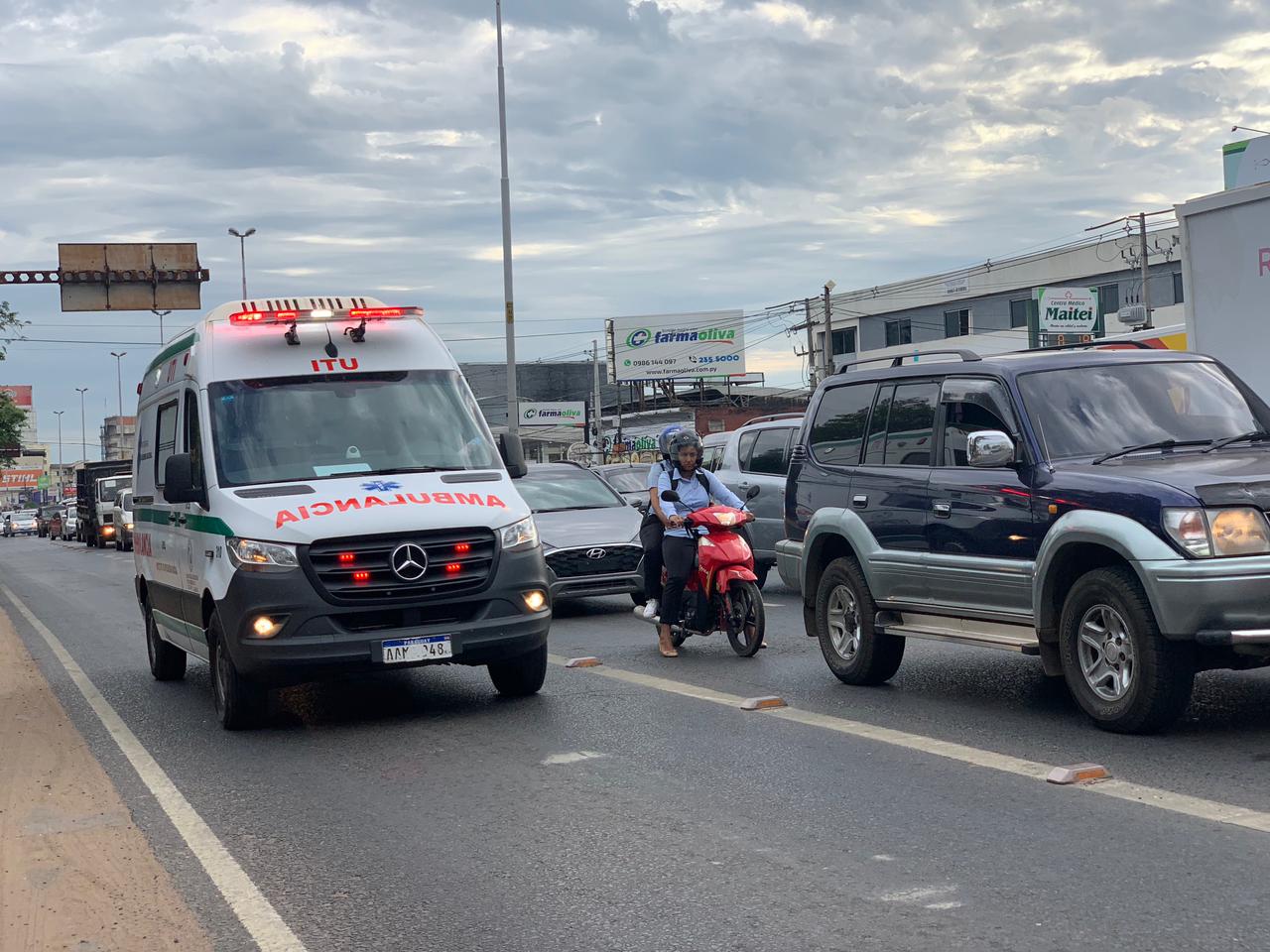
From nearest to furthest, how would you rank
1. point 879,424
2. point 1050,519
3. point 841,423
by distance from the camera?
point 1050,519 → point 879,424 → point 841,423

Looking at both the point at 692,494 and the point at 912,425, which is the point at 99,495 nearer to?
the point at 692,494

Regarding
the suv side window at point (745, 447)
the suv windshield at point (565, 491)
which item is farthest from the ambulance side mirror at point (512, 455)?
the suv side window at point (745, 447)

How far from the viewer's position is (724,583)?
1142 cm

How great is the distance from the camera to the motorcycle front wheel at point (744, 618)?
11320 millimetres

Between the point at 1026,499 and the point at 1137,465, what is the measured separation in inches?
23.8

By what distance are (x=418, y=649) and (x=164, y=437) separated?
11.0 feet

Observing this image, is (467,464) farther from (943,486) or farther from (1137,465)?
(1137,465)

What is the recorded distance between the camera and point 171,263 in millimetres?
36688

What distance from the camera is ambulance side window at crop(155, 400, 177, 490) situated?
418 inches

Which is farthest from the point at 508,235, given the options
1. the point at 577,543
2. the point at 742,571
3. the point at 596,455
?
the point at 596,455

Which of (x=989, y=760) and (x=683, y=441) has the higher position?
(x=683, y=441)

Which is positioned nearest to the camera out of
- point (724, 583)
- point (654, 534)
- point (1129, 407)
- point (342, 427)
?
point (1129, 407)

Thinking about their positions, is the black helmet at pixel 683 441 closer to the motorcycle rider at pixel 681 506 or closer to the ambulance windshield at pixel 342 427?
the motorcycle rider at pixel 681 506

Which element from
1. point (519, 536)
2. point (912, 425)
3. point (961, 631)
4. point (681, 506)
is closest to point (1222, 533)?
point (961, 631)
